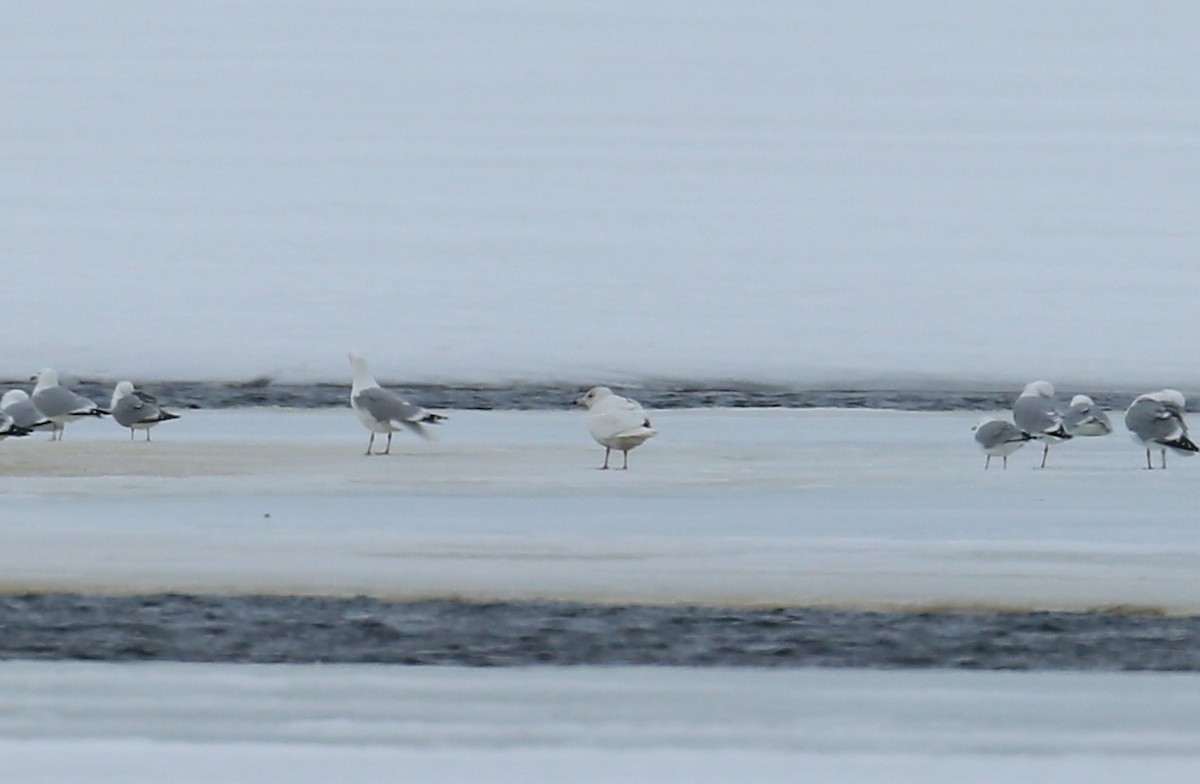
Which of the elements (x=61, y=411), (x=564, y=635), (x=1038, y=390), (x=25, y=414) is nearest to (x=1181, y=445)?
(x=1038, y=390)

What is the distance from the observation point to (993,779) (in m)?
5.17

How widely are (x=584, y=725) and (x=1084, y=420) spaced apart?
22.6 ft

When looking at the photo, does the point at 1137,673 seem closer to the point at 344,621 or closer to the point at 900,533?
the point at 900,533

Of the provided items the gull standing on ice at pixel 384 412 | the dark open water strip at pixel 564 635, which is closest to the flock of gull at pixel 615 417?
the gull standing on ice at pixel 384 412

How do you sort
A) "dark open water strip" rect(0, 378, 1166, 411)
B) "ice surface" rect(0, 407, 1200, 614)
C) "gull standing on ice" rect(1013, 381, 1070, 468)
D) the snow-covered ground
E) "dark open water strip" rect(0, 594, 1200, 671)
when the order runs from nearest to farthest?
the snow-covered ground < "dark open water strip" rect(0, 594, 1200, 671) < "ice surface" rect(0, 407, 1200, 614) < "gull standing on ice" rect(1013, 381, 1070, 468) < "dark open water strip" rect(0, 378, 1166, 411)

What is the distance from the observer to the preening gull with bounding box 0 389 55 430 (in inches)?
466

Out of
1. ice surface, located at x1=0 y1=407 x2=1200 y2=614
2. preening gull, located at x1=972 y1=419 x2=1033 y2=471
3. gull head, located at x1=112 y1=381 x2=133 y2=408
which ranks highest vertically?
preening gull, located at x1=972 y1=419 x2=1033 y2=471

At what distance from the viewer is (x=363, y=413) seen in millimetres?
11344

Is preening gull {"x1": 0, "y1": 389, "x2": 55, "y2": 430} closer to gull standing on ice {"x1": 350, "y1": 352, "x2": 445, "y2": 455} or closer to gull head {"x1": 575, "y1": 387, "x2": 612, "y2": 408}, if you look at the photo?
gull standing on ice {"x1": 350, "y1": 352, "x2": 445, "y2": 455}

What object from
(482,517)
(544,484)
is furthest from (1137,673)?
(544,484)

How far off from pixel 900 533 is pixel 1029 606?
1417 mm

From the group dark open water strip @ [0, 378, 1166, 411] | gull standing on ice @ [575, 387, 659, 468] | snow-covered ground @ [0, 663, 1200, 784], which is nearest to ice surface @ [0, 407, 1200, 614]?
gull standing on ice @ [575, 387, 659, 468]

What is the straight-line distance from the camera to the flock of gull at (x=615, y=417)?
1077 centimetres

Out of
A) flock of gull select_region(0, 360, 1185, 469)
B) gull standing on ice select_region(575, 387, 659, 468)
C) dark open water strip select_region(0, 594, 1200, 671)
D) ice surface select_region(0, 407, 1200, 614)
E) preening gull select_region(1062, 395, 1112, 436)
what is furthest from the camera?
preening gull select_region(1062, 395, 1112, 436)
